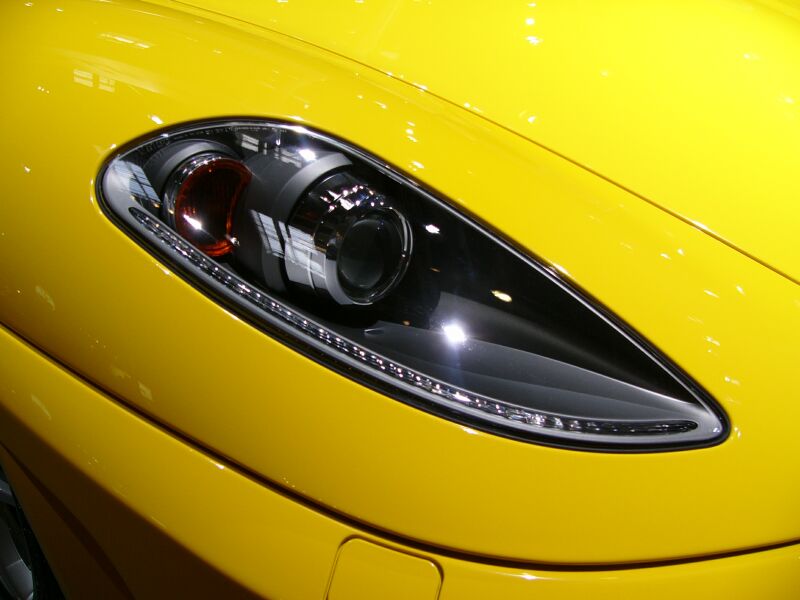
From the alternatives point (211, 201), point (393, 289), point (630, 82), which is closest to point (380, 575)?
point (393, 289)

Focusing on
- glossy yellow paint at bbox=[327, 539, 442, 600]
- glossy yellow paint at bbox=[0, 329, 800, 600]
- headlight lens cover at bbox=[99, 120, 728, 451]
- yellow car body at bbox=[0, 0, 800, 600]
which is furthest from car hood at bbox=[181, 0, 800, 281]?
glossy yellow paint at bbox=[327, 539, 442, 600]

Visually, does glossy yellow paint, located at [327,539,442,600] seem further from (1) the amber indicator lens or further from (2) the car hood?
(2) the car hood

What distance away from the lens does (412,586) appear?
835mm

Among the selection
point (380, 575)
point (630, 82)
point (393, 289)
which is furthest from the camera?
point (630, 82)

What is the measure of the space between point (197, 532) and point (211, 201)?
15.0 inches

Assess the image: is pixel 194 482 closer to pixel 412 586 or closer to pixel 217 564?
pixel 217 564

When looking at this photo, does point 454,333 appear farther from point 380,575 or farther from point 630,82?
point 630,82

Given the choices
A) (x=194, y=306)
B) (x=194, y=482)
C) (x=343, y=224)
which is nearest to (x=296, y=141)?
(x=343, y=224)

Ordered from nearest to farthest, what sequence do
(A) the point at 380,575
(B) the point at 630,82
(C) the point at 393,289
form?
(A) the point at 380,575
(C) the point at 393,289
(B) the point at 630,82

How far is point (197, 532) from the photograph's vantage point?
2.89 feet

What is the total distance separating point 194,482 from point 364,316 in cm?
26

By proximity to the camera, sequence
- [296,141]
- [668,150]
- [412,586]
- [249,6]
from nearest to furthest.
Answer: [412,586]
[296,141]
[668,150]
[249,6]

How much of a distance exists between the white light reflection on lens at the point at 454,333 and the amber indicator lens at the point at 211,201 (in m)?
0.27

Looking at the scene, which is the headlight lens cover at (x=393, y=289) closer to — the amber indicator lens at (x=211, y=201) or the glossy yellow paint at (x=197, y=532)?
the amber indicator lens at (x=211, y=201)
